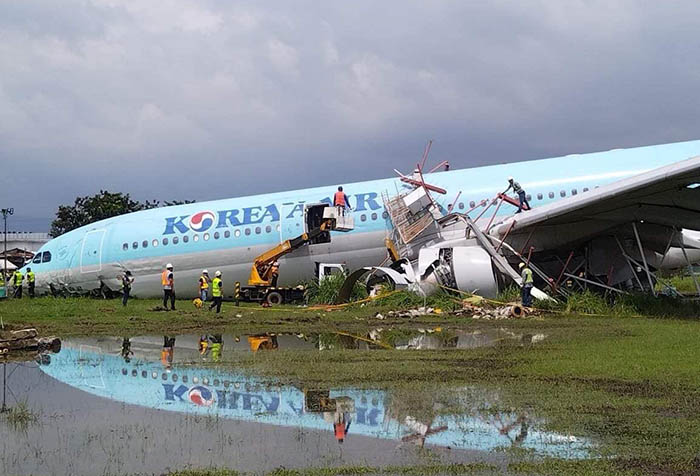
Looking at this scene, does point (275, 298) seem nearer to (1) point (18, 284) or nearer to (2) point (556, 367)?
(1) point (18, 284)

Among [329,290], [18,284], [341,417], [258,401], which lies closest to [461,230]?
[329,290]

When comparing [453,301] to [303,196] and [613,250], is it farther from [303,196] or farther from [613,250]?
[303,196]

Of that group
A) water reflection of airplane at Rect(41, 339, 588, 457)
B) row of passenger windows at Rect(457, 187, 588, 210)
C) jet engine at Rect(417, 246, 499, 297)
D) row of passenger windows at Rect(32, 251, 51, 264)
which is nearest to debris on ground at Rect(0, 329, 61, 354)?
water reflection of airplane at Rect(41, 339, 588, 457)

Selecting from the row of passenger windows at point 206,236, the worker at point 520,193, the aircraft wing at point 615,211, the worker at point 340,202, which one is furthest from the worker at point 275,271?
the worker at point 520,193

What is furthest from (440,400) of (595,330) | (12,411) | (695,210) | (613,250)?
(613,250)

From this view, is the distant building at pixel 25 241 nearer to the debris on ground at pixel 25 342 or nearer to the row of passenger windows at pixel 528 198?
the row of passenger windows at pixel 528 198

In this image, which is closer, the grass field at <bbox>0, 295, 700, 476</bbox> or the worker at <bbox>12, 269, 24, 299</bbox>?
the grass field at <bbox>0, 295, 700, 476</bbox>

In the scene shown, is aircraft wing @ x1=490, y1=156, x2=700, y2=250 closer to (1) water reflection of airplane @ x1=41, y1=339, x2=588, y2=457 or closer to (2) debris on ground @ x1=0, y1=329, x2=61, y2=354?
(1) water reflection of airplane @ x1=41, y1=339, x2=588, y2=457

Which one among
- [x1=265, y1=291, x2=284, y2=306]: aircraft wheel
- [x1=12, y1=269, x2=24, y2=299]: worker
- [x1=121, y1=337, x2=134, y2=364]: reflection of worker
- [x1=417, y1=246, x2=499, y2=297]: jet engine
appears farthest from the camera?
[x1=12, y1=269, x2=24, y2=299]: worker

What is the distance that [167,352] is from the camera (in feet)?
44.2

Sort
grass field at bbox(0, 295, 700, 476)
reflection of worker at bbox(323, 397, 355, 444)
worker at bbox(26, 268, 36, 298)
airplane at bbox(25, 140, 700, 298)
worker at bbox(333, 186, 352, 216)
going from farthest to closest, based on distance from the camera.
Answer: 1. worker at bbox(26, 268, 36, 298)
2. worker at bbox(333, 186, 352, 216)
3. airplane at bbox(25, 140, 700, 298)
4. reflection of worker at bbox(323, 397, 355, 444)
5. grass field at bbox(0, 295, 700, 476)

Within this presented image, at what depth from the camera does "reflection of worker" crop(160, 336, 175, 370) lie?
1200 centimetres

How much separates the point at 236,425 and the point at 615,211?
15.0 meters

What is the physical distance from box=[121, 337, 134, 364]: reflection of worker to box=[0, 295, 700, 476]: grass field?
1.71 metres
